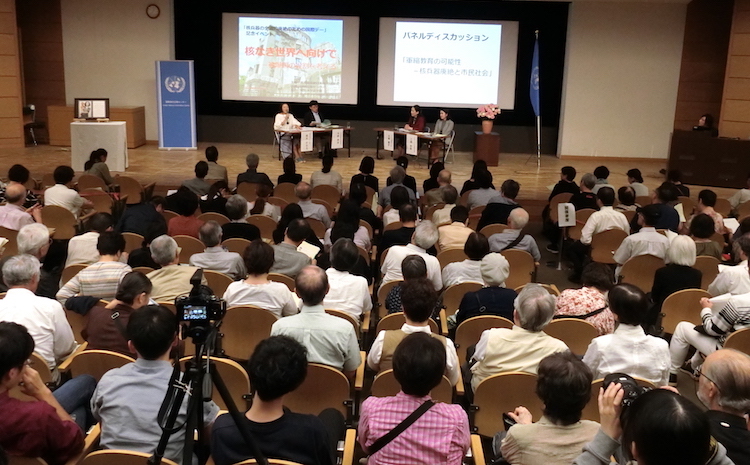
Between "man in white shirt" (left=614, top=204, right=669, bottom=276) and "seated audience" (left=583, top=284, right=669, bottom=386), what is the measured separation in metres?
2.73

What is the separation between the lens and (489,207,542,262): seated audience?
254 inches

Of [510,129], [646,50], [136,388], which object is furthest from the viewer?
[510,129]

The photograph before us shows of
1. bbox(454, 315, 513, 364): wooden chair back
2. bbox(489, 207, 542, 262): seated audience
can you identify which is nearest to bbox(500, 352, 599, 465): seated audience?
bbox(454, 315, 513, 364): wooden chair back

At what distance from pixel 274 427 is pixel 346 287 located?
221cm

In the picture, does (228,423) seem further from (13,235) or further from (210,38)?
(210,38)

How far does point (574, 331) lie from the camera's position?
4.33m

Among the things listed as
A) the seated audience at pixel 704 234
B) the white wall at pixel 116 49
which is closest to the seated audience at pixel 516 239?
the seated audience at pixel 704 234

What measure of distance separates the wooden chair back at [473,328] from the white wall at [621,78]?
1194cm

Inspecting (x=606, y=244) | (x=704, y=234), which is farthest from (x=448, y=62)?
(x=704, y=234)

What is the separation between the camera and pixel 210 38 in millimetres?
15758

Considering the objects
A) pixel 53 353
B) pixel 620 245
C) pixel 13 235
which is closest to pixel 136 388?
pixel 53 353

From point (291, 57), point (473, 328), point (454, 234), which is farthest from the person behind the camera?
point (291, 57)

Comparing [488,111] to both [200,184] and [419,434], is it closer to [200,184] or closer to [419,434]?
[200,184]

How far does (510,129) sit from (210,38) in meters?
6.79
